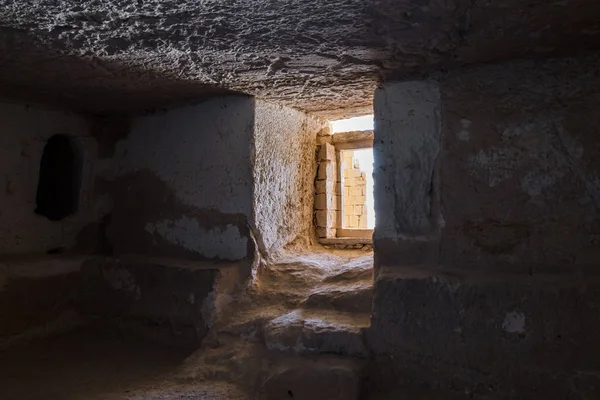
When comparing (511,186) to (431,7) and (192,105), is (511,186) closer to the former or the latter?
(431,7)

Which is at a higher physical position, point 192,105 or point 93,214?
point 192,105

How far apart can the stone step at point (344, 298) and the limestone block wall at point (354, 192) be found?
4.13 m

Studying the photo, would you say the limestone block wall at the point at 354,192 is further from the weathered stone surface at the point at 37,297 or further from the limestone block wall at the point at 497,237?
the limestone block wall at the point at 497,237

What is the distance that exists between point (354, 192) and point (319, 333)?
4.97 meters

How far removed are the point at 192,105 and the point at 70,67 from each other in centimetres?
Result: 81

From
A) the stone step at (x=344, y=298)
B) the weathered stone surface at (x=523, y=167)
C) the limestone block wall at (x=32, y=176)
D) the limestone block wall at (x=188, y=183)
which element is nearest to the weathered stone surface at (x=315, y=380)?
the stone step at (x=344, y=298)

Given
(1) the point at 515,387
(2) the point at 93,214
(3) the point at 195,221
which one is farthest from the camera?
(2) the point at 93,214

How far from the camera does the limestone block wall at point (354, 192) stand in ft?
22.2

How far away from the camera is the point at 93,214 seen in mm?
3295

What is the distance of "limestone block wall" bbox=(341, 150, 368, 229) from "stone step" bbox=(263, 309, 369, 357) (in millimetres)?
4332

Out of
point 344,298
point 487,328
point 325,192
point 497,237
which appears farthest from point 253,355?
point 325,192

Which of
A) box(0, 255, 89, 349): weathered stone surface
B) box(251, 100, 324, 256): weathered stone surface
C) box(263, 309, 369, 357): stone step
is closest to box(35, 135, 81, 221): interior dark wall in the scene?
box(0, 255, 89, 349): weathered stone surface

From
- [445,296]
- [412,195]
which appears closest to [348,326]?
[445,296]

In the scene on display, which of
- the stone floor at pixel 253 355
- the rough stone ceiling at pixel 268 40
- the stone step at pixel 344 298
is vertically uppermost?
the rough stone ceiling at pixel 268 40
